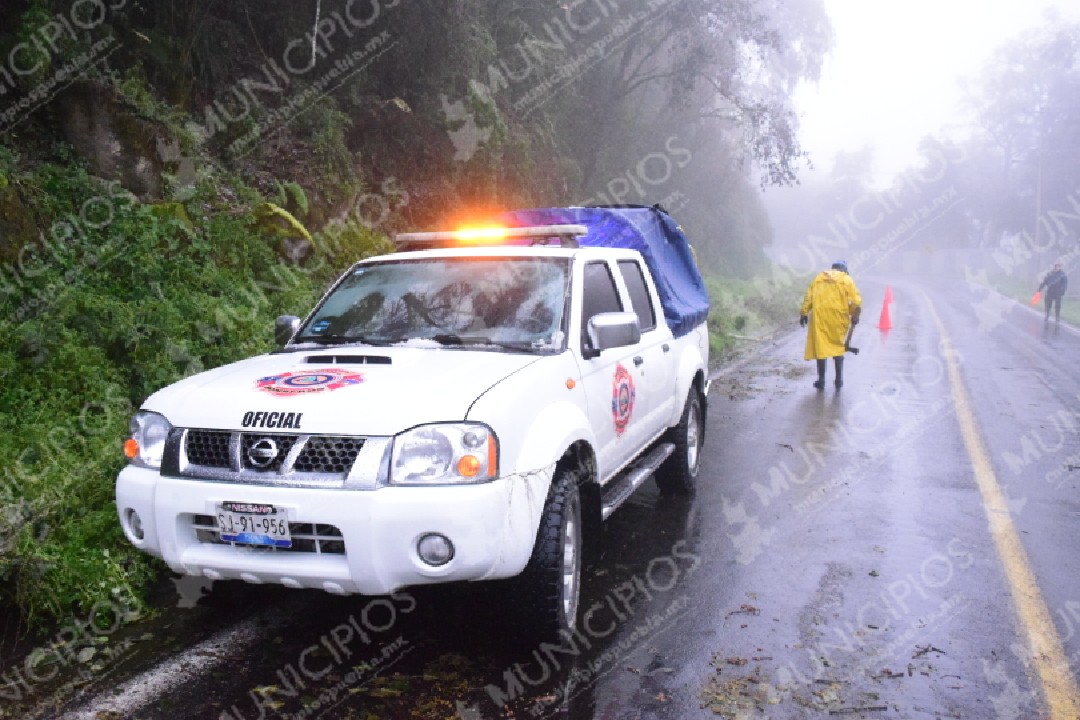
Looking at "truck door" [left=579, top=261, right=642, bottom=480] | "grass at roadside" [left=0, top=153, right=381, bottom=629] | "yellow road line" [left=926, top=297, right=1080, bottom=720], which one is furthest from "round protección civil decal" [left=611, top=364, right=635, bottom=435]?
"grass at roadside" [left=0, top=153, right=381, bottom=629]

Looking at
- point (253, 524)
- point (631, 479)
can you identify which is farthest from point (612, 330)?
point (253, 524)

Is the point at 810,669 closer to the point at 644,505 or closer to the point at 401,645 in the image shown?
the point at 401,645

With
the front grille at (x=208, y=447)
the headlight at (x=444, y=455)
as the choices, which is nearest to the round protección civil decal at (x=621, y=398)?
the headlight at (x=444, y=455)

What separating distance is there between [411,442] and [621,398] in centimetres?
187

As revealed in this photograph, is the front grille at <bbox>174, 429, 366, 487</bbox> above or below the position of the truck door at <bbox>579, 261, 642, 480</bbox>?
above

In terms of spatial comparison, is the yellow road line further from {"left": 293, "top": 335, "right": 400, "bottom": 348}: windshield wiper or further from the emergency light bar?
{"left": 293, "top": 335, "right": 400, "bottom": 348}: windshield wiper

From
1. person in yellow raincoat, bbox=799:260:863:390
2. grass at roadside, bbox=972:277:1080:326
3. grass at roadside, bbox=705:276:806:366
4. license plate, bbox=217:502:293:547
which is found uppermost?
license plate, bbox=217:502:293:547

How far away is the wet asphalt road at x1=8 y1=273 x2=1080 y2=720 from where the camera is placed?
3.67 meters

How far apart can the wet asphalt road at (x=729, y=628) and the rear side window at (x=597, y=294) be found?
1.54m

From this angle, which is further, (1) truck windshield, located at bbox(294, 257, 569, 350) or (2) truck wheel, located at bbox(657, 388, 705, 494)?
(2) truck wheel, located at bbox(657, 388, 705, 494)

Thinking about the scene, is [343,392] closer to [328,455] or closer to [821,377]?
[328,455]

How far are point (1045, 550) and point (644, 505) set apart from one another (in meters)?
2.65

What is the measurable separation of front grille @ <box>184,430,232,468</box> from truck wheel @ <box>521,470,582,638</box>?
1.38m

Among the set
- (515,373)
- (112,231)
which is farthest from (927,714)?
(112,231)
